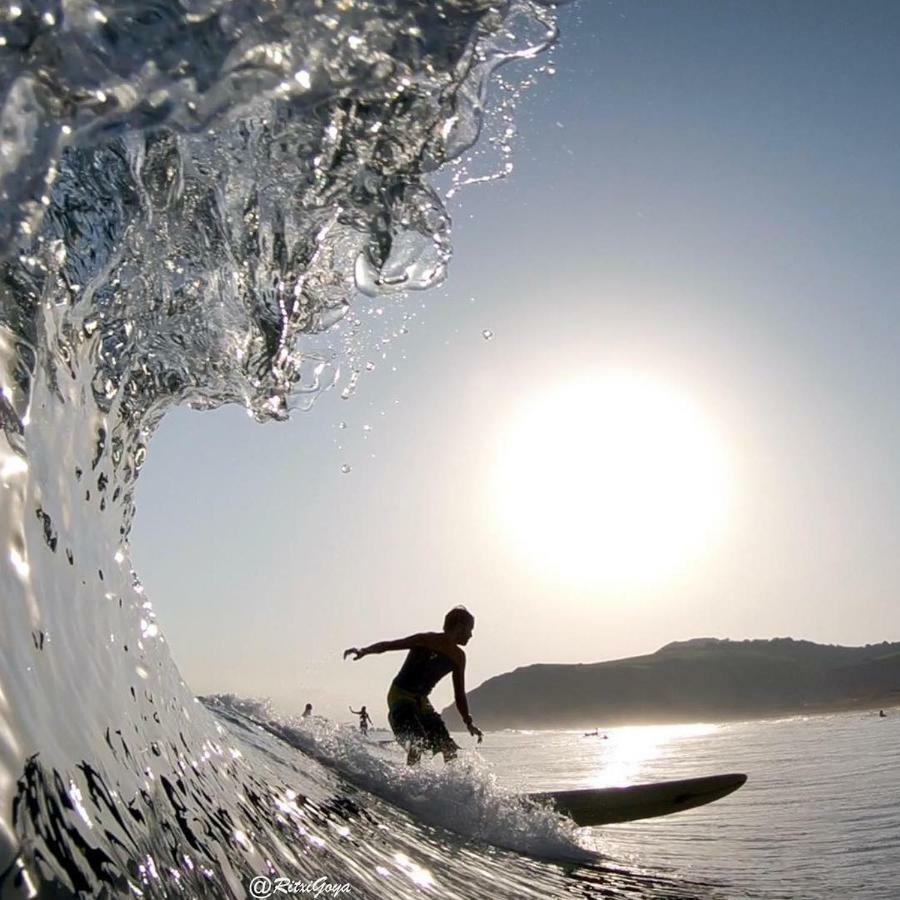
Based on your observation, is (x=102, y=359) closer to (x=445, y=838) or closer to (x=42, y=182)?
(x=42, y=182)

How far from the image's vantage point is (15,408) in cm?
211

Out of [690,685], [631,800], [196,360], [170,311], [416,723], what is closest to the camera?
[170,311]

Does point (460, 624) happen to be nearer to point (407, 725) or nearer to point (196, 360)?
point (407, 725)

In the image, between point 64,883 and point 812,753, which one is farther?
point 812,753

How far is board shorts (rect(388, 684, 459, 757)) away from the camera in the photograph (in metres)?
7.20

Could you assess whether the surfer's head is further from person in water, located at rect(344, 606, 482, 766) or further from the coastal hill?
the coastal hill

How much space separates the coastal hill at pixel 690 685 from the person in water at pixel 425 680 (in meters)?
71.1

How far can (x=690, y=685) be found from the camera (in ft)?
334

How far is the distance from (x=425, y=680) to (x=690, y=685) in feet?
335

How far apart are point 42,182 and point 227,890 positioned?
1724 millimetres

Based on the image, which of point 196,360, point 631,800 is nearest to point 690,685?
point 631,800

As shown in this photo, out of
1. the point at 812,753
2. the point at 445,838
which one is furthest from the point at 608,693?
the point at 445,838

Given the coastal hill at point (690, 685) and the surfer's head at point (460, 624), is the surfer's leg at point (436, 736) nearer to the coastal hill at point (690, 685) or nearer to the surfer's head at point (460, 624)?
the surfer's head at point (460, 624)

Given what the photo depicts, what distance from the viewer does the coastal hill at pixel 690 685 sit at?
80.9m
